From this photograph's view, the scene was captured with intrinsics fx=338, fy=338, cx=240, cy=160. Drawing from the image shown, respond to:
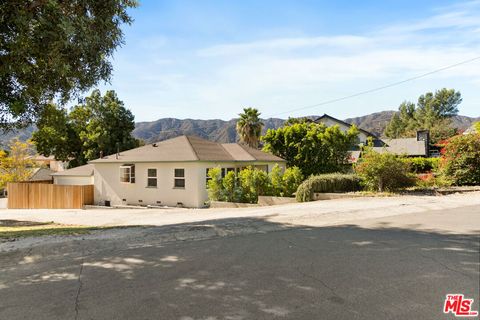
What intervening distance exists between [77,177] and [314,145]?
21.0 metres

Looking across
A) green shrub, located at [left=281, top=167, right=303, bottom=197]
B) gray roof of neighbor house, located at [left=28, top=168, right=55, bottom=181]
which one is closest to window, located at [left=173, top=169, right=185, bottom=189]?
green shrub, located at [left=281, top=167, right=303, bottom=197]

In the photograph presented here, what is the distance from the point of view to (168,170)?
22781 millimetres

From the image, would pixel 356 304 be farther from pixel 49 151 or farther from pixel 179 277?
pixel 49 151

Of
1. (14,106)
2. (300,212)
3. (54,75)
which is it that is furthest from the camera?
(300,212)

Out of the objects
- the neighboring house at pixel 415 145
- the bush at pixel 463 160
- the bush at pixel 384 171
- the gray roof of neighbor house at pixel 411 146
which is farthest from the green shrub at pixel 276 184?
the gray roof of neighbor house at pixel 411 146

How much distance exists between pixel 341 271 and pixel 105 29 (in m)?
8.68

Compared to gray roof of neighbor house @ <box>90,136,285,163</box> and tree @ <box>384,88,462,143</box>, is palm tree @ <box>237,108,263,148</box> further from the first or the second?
tree @ <box>384,88,462,143</box>

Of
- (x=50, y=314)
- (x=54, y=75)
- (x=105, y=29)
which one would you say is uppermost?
(x=105, y=29)

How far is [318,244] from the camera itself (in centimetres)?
691

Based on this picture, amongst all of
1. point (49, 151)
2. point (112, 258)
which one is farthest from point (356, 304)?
point (49, 151)

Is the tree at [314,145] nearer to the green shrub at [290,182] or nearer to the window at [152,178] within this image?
the green shrub at [290,182]
